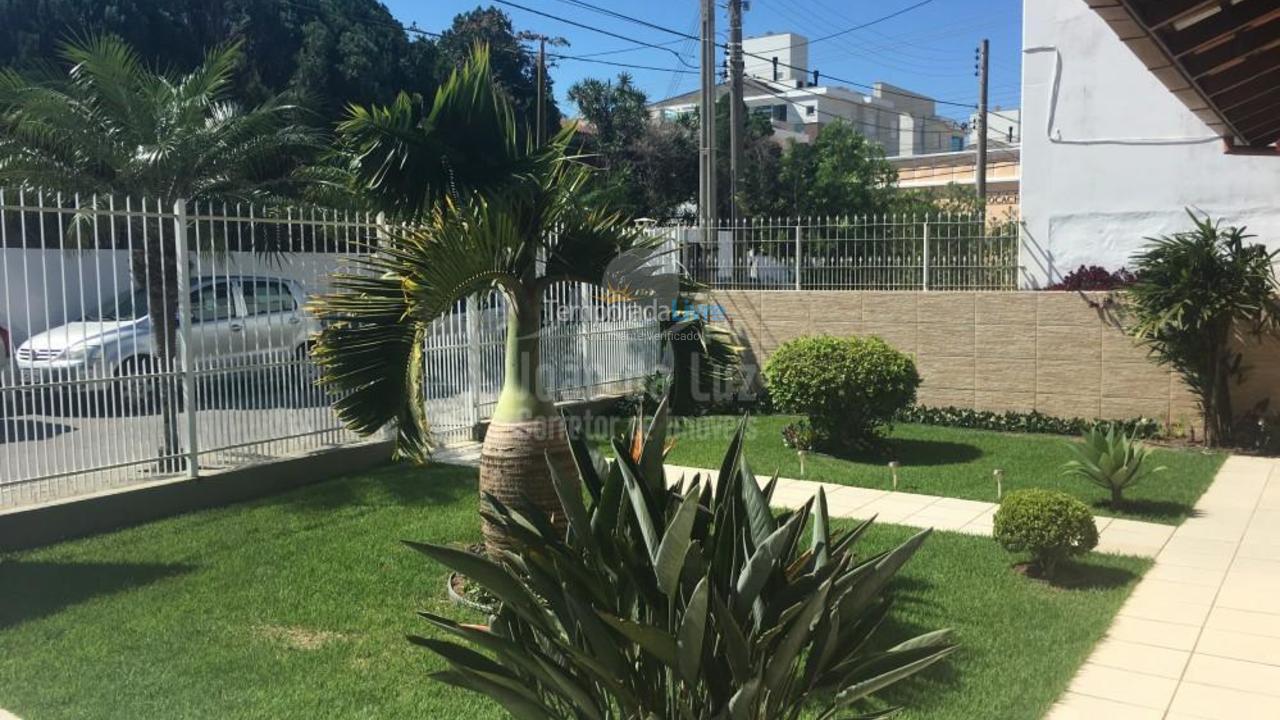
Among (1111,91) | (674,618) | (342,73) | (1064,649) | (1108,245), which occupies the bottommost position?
(1064,649)

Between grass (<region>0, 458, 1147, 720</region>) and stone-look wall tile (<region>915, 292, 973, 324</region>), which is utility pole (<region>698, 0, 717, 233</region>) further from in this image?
grass (<region>0, 458, 1147, 720</region>)

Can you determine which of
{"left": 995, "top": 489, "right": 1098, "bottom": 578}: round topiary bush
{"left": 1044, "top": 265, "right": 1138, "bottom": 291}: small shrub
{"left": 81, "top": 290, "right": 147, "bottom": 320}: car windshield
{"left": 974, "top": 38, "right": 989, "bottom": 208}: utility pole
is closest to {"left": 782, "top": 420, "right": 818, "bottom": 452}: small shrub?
{"left": 1044, "top": 265, "right": 1138, "bottom": 291}: small shrub

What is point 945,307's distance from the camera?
1216cm

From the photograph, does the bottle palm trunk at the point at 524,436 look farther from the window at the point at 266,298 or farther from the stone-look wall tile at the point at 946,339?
the stone-look wall tile at the point at 946,339

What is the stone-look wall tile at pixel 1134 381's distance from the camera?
1075 centimetres

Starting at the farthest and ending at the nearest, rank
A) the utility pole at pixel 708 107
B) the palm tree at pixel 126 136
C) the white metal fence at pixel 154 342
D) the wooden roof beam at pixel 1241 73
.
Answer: the utility pole at pixel 708 107 → the palm tree at pixel 126 136 → the white metal fence at pixel 154 342 → the wooden roof beam at pixel 1241 73

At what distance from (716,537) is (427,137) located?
3735mm

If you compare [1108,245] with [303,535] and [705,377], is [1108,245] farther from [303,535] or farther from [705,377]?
[303,535]

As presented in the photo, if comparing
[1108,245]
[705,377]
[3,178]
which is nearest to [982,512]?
[705,377]

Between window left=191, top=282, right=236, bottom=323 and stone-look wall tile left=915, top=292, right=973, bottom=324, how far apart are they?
8.39 metres

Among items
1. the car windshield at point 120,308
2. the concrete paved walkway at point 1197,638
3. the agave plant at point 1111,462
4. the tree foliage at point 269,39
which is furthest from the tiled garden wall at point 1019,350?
the tree foliage at point 269,39

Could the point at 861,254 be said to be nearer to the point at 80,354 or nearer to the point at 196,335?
the point at 196,335

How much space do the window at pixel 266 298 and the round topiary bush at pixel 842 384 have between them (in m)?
4.93

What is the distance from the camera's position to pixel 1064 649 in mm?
4648
